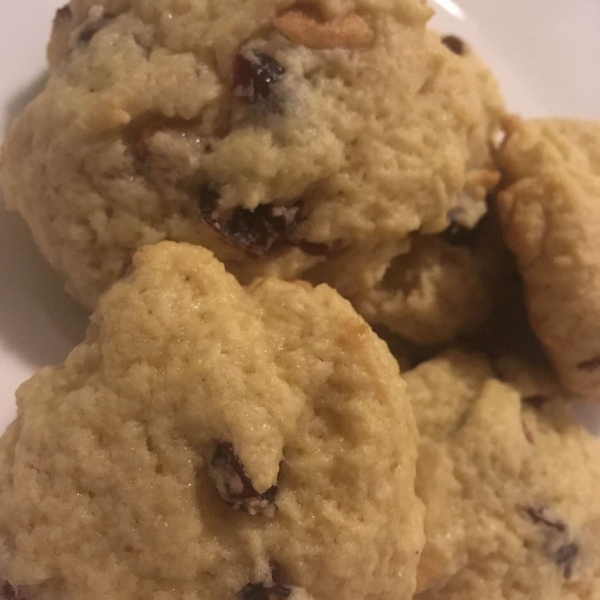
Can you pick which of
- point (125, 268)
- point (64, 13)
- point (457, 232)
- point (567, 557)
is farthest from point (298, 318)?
point (64, 13)

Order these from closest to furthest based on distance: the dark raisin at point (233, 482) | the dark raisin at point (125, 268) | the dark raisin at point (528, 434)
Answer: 1. the dark raisin at point (233, 482)
2. the dark raisin at point (125, 268)
3. the dark raisin at point (528, 434)

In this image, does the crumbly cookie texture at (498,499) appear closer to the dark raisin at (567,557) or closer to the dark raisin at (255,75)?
the dark raisin at (567,557)

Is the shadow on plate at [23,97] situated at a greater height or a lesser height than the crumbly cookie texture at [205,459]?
greater

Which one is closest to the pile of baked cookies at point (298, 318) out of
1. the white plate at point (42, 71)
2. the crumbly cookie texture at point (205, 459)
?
the crumbly cookie texture at point (205, 459)

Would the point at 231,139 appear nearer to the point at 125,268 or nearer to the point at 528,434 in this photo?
the point at 125,268

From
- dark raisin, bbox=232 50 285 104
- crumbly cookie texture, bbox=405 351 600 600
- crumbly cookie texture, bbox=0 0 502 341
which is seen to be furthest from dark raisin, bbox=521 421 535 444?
dark raisin, bbox=232 50 285 104
